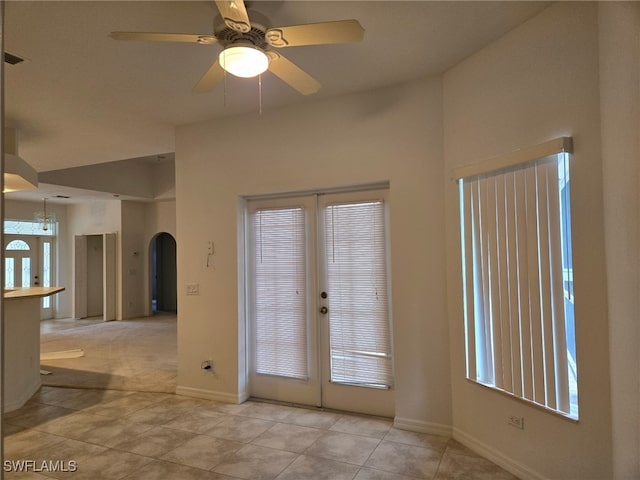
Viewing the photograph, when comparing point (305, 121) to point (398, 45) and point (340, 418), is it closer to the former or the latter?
point (398, 45)

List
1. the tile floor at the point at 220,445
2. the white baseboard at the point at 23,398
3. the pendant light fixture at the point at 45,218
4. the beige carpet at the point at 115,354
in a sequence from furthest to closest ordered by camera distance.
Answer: the pendant light fixture at the point at 45,218, the beige carpet at the point at 115,354, the white baseboard at the point at 23,398, the tile floor at the point at 220,445

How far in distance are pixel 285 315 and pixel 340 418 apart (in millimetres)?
1071

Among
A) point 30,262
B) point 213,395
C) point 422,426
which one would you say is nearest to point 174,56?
point 213,395

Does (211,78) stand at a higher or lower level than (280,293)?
higher

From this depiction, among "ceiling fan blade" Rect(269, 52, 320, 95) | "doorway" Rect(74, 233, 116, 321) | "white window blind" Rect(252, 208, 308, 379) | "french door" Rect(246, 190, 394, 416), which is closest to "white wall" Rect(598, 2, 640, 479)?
"ceiling fan blade" Rect(269, 52, 320, 95)

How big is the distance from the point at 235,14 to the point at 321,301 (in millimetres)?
2547

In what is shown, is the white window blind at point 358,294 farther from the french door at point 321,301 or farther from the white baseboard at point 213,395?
the white baseboard at point 213,395

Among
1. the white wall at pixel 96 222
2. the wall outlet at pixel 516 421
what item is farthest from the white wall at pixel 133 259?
the wall outlet at pixel 516 421

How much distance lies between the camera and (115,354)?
577cm

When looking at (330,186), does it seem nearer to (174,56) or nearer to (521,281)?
(174,56)

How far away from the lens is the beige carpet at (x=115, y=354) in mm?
4477

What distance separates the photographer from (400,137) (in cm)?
317

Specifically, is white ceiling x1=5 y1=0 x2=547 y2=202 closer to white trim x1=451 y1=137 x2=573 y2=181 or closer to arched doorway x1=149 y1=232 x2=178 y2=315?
white trim x1=451 y1=137 x2=573 y2=181

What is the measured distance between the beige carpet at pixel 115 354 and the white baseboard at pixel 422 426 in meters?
2.49
